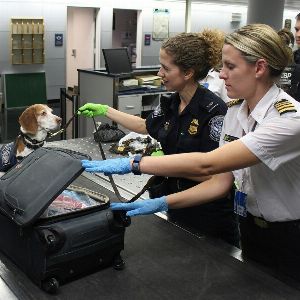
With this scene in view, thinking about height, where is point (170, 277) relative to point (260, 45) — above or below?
below

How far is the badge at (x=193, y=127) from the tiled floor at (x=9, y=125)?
5.04 meters

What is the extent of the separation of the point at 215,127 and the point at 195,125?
84mm

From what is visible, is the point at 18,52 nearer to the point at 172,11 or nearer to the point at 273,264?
the point at 172,11

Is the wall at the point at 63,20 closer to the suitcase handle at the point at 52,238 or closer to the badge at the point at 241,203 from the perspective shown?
the badge at the point at 241,203

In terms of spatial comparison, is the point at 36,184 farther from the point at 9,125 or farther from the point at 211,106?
the point at 9,125

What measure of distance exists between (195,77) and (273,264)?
2.63 ft

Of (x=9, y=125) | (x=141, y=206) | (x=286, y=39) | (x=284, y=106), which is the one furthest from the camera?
(x=9, y=125)

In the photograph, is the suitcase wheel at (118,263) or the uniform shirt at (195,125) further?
the uniform shirt at (195,125)

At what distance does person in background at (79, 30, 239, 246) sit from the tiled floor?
4958 millimetres

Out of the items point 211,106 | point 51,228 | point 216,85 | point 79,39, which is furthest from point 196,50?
point 79,39

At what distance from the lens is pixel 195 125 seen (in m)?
1.81

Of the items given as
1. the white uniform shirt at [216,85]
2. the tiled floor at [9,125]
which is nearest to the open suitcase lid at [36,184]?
the white uniform shirt at [216,85]

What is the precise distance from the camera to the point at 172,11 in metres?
11.3

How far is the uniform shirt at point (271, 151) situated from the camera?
130cm
